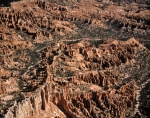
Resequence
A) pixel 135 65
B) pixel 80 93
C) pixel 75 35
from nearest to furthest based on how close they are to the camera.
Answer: pixel 80 93, pixel 135 65, pixel 75 35

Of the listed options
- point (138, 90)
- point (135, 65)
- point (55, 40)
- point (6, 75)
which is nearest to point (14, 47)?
point (55, 40)

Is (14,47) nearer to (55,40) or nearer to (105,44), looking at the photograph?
(55,40)

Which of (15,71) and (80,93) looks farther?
(15,71)

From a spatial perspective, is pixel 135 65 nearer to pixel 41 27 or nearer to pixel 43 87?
pixel 43 87

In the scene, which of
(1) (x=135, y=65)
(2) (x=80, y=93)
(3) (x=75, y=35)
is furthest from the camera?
(3) (x=75, y=35)

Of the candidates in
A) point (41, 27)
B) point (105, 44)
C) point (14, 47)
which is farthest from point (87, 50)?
point (41, 27)

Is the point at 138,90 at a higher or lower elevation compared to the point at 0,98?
lower
